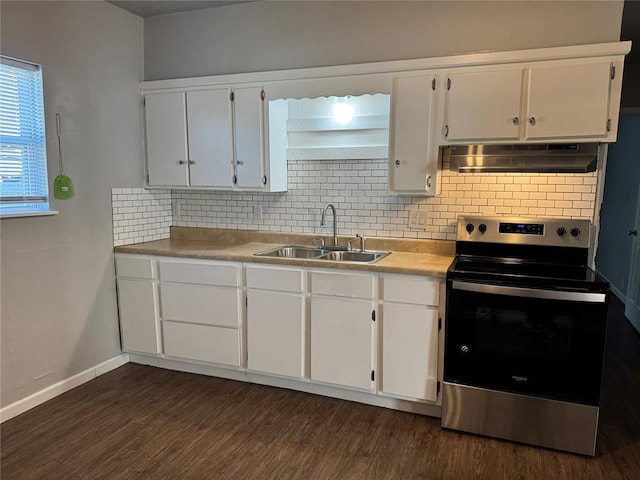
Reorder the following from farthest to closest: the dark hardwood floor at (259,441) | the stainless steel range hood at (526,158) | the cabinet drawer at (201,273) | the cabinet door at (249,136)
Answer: the cabinet door at (249,136)
the cabinet drawer at (201,273)
the stainless steel range hood at (526,158)
the dark hardwood floor at (259,441)

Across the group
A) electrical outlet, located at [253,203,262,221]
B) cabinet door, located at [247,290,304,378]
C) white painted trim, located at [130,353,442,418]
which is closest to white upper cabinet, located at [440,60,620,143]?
cabinet door, located at [247,290,304,378]

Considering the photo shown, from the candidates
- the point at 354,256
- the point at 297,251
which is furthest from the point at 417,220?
the point at 297,251

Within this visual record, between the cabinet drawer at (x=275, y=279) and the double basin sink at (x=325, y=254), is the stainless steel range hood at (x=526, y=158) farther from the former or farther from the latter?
the cabinet drawer at (x=275, y=279)

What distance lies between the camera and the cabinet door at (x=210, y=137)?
3.44 m

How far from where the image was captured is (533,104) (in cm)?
265

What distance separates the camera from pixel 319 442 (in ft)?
8.45

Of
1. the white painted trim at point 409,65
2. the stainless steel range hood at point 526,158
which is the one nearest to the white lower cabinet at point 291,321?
the stainless steel range hood at point 526,158

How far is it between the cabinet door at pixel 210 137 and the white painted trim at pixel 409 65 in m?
0.12

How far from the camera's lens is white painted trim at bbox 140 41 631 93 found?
2.56 meters

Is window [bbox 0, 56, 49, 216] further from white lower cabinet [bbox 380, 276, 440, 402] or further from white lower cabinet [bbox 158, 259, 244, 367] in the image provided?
white lower cabinet [bbox 380, 276, 440, 402]

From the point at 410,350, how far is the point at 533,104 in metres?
1.59

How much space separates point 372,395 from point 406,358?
40 centimetres

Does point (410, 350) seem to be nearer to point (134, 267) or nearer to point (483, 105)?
point (483, 105)

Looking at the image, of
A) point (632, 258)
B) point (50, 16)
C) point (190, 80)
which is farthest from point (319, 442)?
point (632, 258)
